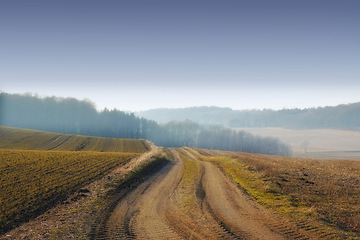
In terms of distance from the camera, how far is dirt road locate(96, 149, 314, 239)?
10.6 meters

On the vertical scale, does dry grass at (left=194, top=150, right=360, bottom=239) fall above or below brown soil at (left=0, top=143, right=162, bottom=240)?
above

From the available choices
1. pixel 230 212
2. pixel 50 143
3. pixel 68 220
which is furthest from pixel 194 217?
pixel 50 143

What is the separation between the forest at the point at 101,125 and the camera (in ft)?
411

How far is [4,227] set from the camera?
11812 millimetres

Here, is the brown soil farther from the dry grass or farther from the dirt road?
the dry grass

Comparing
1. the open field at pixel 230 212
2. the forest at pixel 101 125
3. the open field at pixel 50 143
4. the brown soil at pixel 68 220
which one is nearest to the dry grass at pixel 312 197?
the open field at pixel 230 212

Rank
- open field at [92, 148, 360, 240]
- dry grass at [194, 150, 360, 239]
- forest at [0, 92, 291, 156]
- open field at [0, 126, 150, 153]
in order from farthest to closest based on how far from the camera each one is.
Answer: forest at [0, 92, 291, 156] < open field at [0, 126, 150, 153] < dry grass at [194, 150, 360, 239] < open field at [92, 148, 360, 240]

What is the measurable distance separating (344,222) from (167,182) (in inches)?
612

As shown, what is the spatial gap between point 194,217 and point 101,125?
143 m

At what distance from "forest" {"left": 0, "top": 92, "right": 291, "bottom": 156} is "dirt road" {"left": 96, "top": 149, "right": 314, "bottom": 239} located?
130012 mm

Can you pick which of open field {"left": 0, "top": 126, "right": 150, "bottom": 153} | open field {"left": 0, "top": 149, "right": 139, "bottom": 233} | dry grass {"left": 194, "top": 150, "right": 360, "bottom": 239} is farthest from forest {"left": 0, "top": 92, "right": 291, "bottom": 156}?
dry grass {"left": 194, "top": 150, "right": 360, "bottom": 239}

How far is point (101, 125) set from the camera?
14475cm

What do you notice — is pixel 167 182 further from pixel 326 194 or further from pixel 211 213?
pixel 326 194

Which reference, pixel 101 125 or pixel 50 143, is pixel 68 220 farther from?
pixel 101 125
